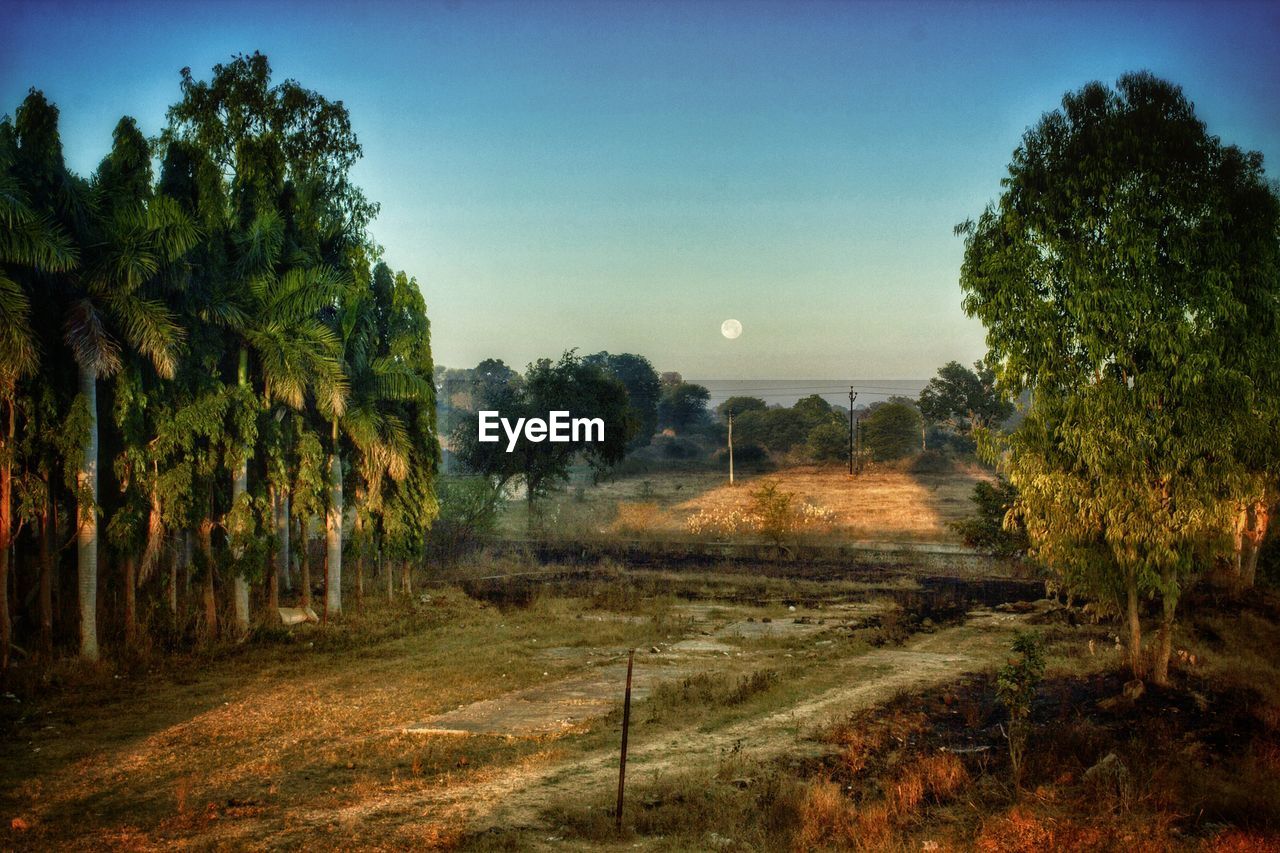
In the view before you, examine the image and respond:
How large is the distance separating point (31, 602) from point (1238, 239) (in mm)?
24007

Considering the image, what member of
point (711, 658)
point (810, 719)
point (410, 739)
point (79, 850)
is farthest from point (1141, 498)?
point (79, 850)

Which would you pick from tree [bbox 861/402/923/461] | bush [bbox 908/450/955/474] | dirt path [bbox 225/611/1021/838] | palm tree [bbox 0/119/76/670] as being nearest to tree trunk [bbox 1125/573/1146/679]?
dirt path [bbox 225/611/1021/838]

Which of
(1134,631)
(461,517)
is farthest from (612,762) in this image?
(461,517)

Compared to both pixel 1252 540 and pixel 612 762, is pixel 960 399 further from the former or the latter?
pixel 612 762

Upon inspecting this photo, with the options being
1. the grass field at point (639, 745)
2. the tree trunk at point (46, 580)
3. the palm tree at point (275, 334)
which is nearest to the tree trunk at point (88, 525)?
the tree trunk at point (46, 580)

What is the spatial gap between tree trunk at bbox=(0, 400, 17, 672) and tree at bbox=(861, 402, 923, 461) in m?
65.1

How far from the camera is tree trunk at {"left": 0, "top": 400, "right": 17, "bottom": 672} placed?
16.4 meters

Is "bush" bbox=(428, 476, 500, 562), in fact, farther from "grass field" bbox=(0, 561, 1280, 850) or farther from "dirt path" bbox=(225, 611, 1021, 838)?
"dirt path" bbox=(225, 611, 1021, 838)

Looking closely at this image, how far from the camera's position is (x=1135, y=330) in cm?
1579

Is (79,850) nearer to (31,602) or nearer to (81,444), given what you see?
(81,444)

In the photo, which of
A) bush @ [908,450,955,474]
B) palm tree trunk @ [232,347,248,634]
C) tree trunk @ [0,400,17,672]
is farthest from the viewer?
bush @ [908,450,955,474]

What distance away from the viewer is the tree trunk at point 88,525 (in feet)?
56.4

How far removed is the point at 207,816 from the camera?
10.1m

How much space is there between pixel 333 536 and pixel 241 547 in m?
4.05
